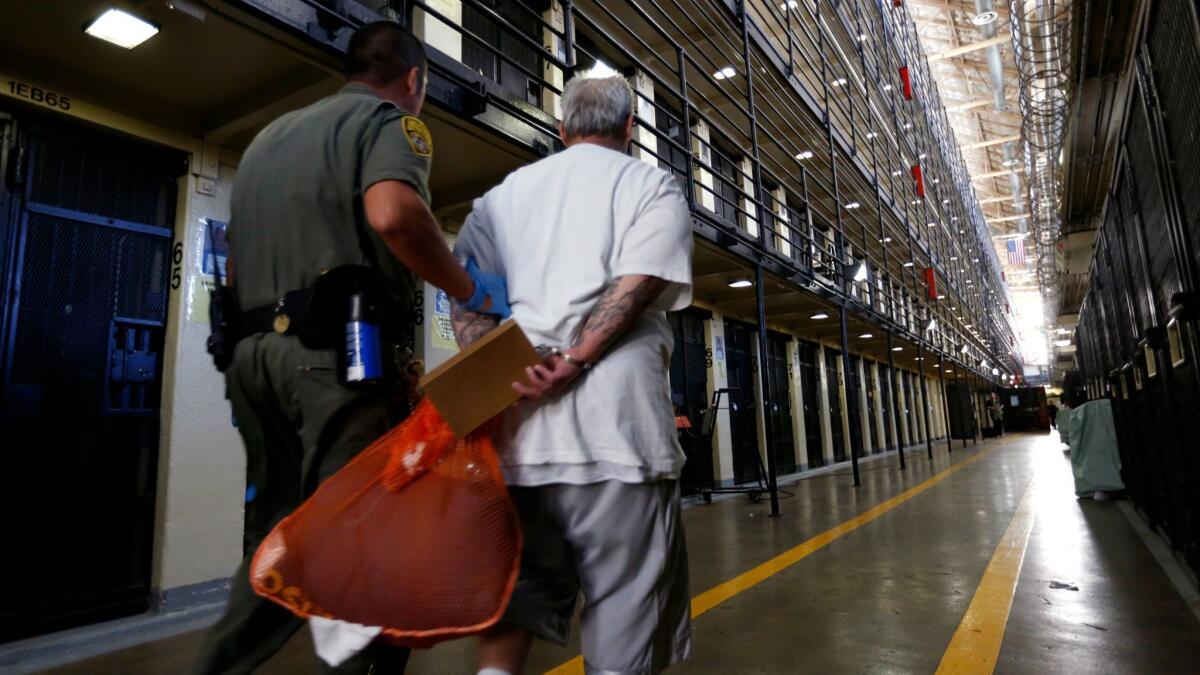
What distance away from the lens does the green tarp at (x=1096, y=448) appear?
5359 millimetres

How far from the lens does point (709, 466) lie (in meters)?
7.45

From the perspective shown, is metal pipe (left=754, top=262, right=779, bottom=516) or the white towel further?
metal pipe (left=754, top=262, right=779, bottom=516)

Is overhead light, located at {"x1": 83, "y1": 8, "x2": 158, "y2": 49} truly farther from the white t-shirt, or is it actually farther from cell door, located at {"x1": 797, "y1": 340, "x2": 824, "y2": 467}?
cell door, located at {"x1": 797, "y1": 340, "x2": 824, "y2": 467}

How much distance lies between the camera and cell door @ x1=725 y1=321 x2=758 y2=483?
8.28 m

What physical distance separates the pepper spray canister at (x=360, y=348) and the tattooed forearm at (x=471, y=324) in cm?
18

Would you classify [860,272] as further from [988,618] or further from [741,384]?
[988,618]

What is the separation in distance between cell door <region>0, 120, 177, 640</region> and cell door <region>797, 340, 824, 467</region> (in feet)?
29.9

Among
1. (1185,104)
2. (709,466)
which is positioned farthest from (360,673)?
(709,466)

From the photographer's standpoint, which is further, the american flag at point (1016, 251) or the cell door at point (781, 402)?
the american flag at point (1016, 251)

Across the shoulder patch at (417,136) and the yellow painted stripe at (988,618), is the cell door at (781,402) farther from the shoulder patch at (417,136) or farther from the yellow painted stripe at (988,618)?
the shoulder patch at (417,136)

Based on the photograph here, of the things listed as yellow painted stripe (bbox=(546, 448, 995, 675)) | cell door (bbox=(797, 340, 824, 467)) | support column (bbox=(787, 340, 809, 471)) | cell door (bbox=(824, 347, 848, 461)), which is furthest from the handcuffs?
cell door (bbox=(824, 347, 848, 461))

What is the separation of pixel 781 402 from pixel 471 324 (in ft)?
29.8

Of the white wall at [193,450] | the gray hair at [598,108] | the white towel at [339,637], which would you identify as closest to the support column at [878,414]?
the white wall at [193,450]

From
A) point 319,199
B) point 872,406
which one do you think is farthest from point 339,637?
point 872,406
